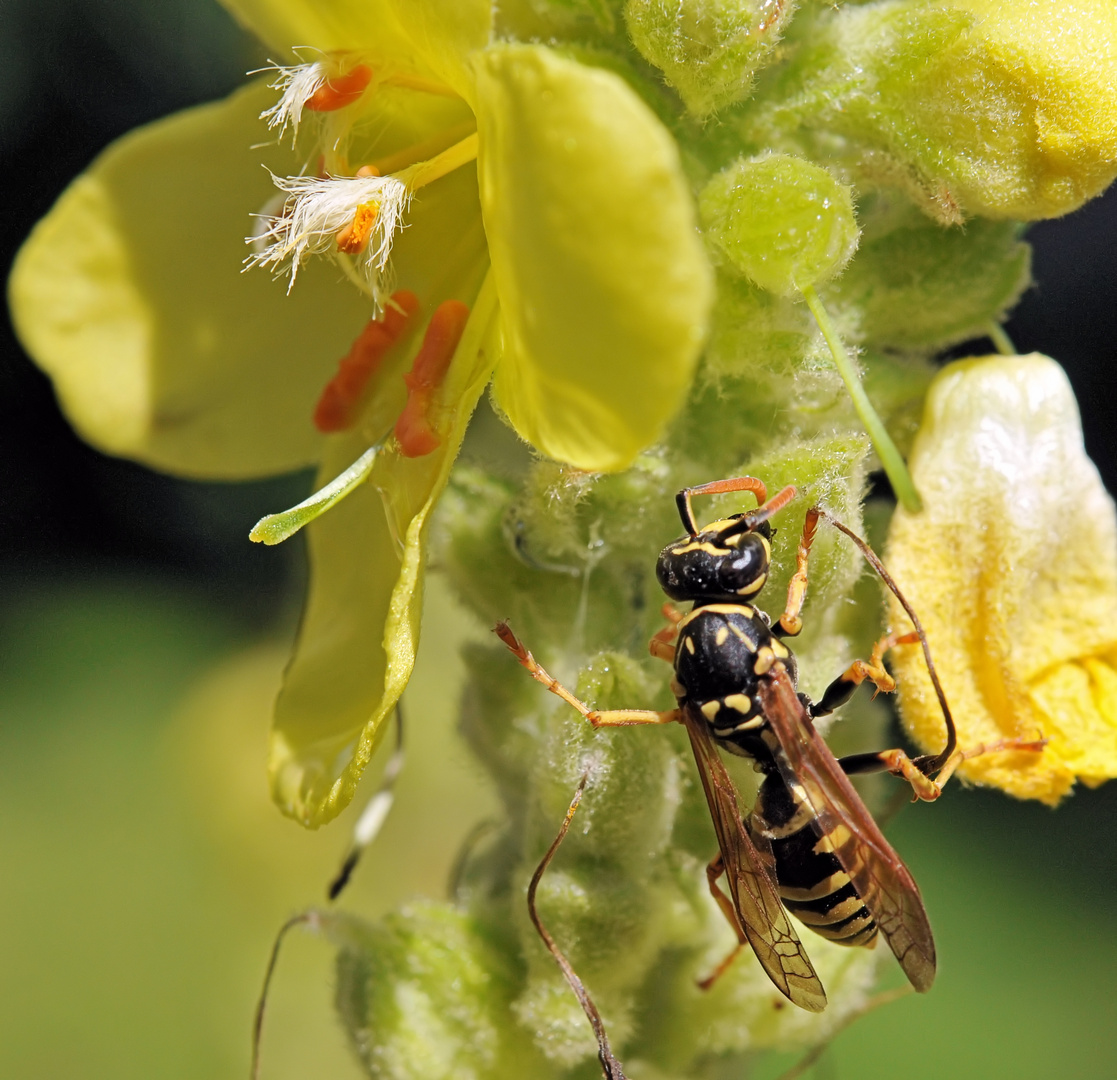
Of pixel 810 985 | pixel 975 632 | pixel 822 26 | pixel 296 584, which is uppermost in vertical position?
pixel 822 26

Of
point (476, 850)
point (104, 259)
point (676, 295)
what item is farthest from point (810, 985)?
point (104, 259)

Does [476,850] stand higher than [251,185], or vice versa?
[251,185]

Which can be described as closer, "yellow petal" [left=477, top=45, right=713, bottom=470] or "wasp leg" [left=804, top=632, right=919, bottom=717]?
"yellow petal" [left=477, top=45, right=713, bottom=470]

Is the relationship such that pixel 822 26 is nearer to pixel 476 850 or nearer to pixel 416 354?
pixel 416 354

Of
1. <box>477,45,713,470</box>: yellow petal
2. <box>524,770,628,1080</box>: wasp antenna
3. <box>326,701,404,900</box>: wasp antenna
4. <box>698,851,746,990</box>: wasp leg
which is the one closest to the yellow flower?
<box>477,45,713,470</box>: yellow petal

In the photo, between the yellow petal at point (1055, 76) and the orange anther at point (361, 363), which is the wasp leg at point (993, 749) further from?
the orange anther at point (361, 363)

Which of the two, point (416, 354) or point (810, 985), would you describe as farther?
point (416, 354)

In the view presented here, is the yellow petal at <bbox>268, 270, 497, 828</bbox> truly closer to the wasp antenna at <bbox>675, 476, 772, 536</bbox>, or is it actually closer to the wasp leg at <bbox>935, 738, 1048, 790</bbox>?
the wasp antenna at <bbox>675, 476, 772, 536</bbox>
